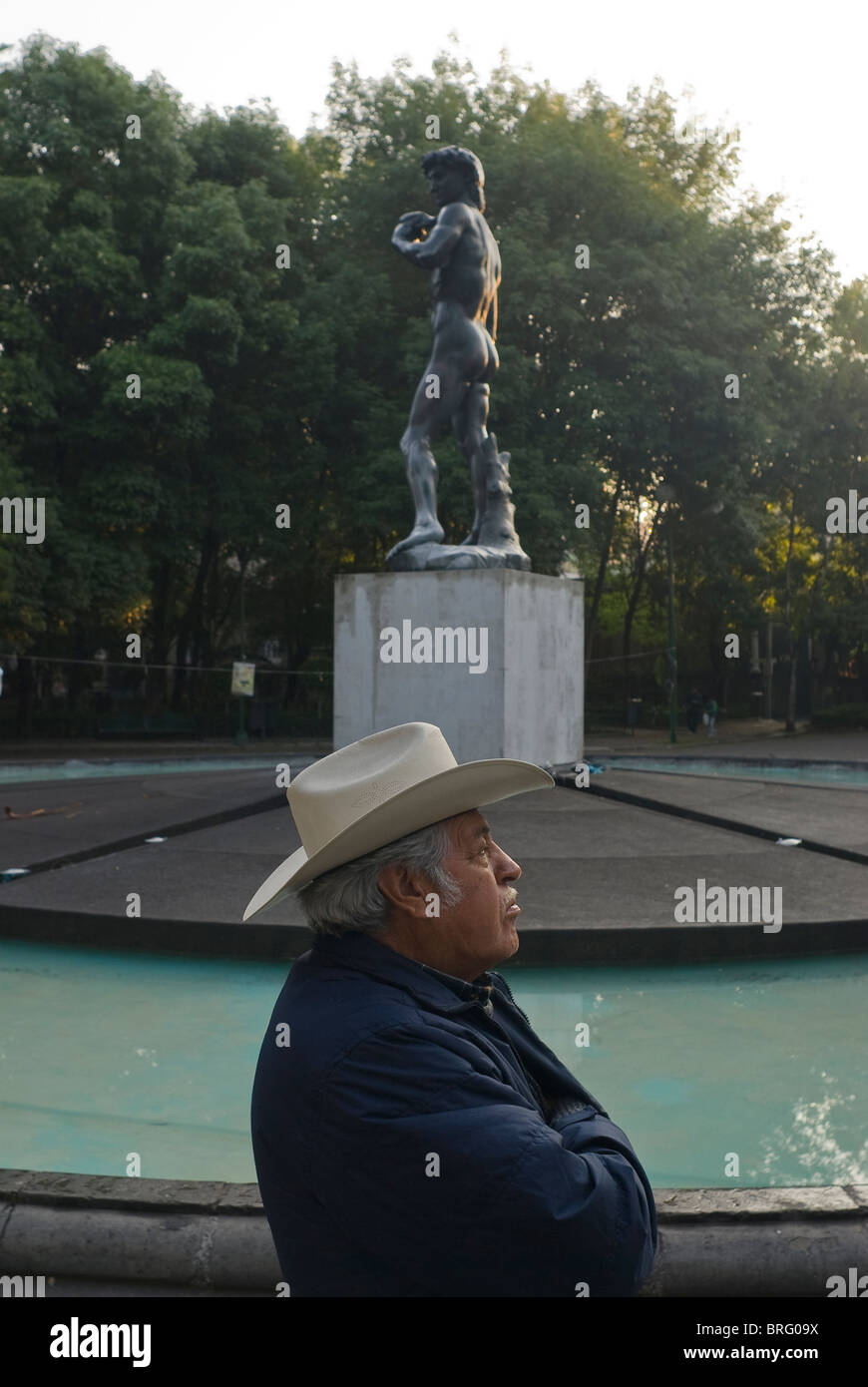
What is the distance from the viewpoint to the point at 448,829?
2.13 metres

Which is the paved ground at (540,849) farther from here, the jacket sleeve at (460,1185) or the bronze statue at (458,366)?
the jacket sleeve at (460,1185)

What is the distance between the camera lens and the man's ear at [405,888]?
2.08 meters

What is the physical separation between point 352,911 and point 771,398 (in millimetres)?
34823

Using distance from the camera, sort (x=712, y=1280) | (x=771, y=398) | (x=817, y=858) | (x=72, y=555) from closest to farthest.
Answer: (x=712, y=1280) → (x=817, y=858) → (x=72, y=555) → (x=771, y=398)

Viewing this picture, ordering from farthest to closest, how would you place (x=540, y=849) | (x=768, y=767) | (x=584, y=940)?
1. (x=768, y=767)
2. (x=540, y=849)
3. (x=584, y=940)

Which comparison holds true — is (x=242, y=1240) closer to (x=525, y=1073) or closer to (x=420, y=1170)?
(x=525, y=1073)

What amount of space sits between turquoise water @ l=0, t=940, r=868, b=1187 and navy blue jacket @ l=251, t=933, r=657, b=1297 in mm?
2480

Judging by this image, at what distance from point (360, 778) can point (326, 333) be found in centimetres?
2953

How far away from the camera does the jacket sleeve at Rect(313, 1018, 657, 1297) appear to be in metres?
1.76

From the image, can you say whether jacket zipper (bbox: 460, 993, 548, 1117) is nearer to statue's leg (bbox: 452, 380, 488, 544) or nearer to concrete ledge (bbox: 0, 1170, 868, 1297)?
concrete ledge (bbox: 0, 1170, 868, 1297)

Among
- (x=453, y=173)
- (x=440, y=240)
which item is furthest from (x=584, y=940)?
(x=453, y=173)

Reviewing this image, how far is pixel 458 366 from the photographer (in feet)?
40.4
